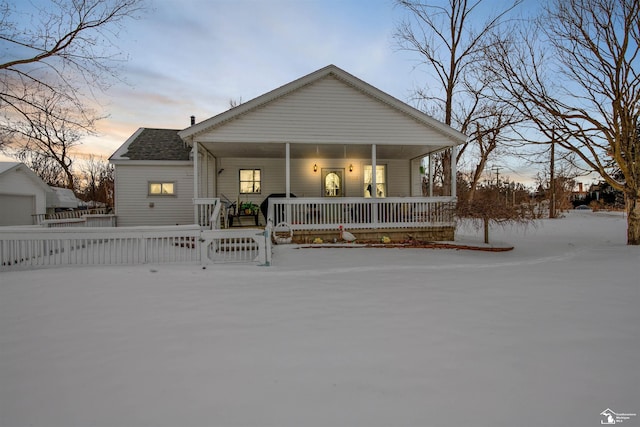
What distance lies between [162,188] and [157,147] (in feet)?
6.62

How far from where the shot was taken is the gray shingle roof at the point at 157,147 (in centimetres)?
1325

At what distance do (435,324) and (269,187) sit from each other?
35.1 feet

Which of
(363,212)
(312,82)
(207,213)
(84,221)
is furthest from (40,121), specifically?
(363,212)

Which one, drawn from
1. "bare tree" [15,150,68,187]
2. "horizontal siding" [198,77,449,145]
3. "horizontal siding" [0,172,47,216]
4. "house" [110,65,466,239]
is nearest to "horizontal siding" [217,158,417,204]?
"house" [110,65,466,239]

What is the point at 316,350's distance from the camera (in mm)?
3297

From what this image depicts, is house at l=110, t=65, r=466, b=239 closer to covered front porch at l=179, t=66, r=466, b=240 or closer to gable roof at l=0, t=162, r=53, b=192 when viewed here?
covered front porch at l=179, t=66, r=466, b=240

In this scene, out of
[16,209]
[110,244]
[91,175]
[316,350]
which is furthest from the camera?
[91,175]

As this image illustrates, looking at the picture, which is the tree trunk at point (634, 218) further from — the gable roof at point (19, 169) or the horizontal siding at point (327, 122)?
the gable roof at point (19, 169)

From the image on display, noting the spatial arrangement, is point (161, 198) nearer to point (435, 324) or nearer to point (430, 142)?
point (430, 142)

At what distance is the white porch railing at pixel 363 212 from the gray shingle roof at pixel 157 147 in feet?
19.0

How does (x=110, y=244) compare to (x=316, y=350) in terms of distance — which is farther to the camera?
(x=110, y=244)

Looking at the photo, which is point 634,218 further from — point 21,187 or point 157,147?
point 21,187

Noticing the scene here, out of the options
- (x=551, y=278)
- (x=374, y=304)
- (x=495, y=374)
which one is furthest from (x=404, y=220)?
(x=495, y=374)

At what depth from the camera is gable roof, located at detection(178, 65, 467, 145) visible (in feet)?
32.9
